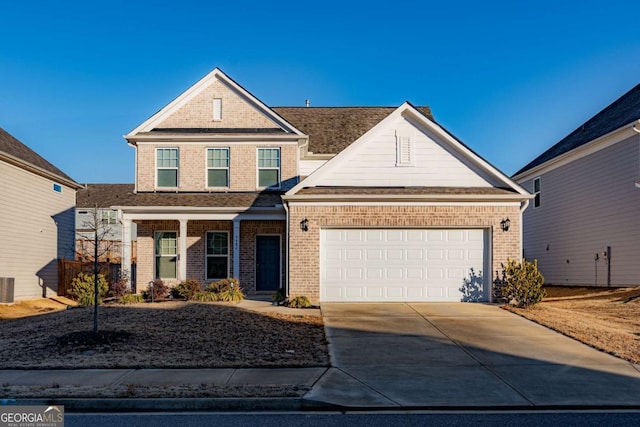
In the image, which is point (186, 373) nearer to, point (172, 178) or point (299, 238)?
point (299, 238)

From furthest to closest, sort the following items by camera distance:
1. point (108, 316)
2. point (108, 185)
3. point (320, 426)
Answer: point (108, 185) < point (108, 316) < point (320, 426)

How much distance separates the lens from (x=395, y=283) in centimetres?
1705

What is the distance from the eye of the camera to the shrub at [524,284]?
15.9m

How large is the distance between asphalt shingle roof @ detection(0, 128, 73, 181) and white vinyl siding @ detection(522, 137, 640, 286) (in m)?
20.8

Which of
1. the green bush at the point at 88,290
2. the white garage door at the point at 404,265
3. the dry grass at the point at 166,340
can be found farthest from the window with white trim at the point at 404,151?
the green bush at the point at 88,290

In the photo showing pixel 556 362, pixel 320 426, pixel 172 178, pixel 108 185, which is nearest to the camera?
pixel 320 426

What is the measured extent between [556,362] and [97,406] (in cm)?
743

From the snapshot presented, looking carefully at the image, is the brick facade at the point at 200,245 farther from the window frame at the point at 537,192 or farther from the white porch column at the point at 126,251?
the window frame at the point at 537,192

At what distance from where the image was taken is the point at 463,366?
9828mm

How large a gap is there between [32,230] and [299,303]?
39.0 ft

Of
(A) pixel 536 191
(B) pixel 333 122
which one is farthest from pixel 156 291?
(A) pixel 536 191

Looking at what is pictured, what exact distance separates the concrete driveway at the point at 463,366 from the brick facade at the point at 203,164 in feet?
26.4

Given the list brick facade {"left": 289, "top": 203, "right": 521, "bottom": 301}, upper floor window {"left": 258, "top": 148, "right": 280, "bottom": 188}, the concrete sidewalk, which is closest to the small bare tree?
the concrete sidewalk

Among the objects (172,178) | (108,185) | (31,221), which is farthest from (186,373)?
(108,185)
